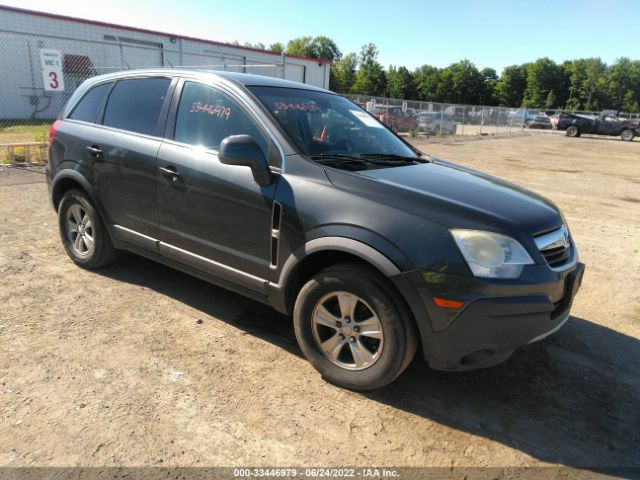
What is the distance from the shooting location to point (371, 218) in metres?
2.72

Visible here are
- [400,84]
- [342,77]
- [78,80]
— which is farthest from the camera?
[400,84]

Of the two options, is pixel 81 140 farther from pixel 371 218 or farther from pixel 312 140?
pixel 371 218

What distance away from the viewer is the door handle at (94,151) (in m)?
4.11

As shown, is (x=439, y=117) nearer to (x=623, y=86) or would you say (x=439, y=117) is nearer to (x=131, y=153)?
(x=131, y=153)

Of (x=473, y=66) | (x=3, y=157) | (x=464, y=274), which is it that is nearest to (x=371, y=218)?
(x=464, y=274)

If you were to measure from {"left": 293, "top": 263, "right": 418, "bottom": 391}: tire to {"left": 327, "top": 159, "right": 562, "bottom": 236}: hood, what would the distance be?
46 centimetres

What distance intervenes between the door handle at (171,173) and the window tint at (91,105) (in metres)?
1.28

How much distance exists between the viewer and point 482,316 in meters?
2.52

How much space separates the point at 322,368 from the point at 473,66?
111673 mm

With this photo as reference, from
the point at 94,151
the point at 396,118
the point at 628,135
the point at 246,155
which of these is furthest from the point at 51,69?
the point at 628,135

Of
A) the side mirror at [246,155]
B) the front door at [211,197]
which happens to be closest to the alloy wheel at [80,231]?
the front door at [211,197]

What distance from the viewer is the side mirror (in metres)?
2.97

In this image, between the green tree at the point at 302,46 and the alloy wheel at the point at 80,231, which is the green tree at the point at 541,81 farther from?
the alloy wheel at the point at 80,231

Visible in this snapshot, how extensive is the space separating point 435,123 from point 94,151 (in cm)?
2424
